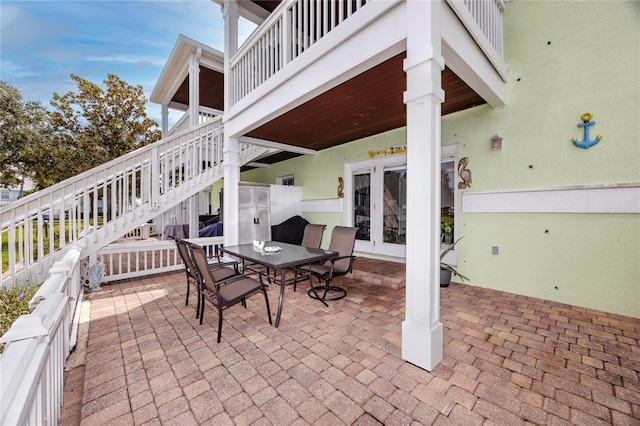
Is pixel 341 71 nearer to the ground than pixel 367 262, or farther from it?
farther from it

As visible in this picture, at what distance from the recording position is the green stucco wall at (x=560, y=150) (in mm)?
3016

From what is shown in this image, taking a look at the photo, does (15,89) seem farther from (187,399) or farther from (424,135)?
(424,135)

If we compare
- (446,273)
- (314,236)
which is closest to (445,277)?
(446,273)

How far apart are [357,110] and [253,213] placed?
395 cm

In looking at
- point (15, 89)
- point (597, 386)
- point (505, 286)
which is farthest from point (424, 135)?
point (15, 89)

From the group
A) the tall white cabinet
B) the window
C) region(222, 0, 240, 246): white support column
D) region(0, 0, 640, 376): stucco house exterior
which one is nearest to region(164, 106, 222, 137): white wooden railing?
region(0, 0, 640, 376): stucco house exterior

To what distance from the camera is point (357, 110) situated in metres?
4.12

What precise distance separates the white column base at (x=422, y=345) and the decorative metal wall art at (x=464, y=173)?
292 centimetres

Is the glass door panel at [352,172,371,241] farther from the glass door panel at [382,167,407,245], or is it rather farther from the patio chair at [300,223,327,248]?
the patio chair at [300,223,327,248]

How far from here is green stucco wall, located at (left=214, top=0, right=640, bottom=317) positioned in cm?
302

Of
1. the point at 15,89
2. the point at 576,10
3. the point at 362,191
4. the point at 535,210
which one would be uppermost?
the point at 15,89

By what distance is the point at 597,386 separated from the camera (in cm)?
187

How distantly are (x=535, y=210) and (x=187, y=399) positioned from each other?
15.3ft

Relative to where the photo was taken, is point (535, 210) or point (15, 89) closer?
point (535, 210)
